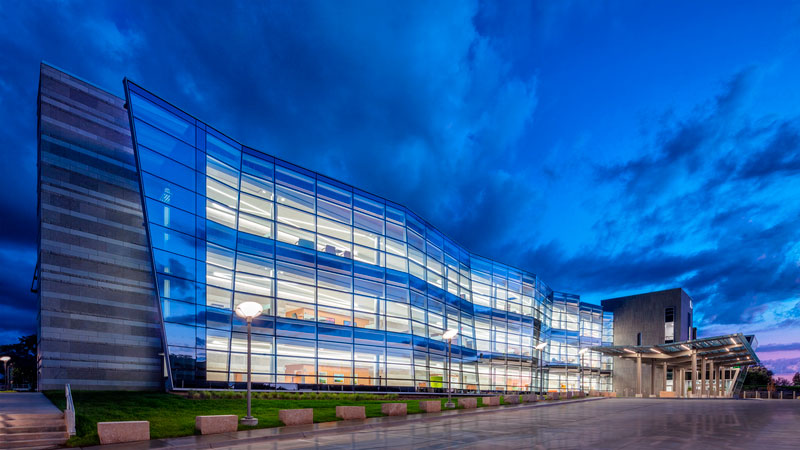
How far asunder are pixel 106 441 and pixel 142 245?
20.5 metres

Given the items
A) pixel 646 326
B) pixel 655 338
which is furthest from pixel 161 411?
pixel 646 326

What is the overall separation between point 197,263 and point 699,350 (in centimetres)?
5519

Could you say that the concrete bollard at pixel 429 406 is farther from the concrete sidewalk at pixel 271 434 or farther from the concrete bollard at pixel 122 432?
the concrete bollard at pixel 122 432

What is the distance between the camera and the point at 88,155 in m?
29.5

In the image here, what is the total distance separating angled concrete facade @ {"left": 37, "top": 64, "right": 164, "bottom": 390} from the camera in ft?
90.0

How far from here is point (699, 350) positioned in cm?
5672

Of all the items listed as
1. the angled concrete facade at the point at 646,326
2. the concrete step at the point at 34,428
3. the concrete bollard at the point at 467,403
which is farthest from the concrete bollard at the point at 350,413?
the angled concrete facade at the point at 646,326

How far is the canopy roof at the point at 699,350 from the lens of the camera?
51.0 m

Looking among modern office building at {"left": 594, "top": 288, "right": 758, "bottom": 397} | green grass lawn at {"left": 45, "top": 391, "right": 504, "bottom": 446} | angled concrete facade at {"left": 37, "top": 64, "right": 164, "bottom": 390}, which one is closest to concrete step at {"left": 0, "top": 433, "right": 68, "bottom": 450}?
green grass lawn at {"left": 45, "top": 391, "right": 504, "bottom": 446}

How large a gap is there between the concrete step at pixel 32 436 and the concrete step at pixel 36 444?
11 cm

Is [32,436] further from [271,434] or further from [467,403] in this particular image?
[467,403]

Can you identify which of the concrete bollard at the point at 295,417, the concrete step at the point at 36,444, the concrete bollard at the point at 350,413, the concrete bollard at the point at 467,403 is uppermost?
the concrete step at the point at 36,444

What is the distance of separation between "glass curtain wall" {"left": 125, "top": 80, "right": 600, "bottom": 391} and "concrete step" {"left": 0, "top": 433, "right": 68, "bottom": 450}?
1293 cm

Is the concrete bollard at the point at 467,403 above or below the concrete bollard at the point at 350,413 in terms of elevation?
below
